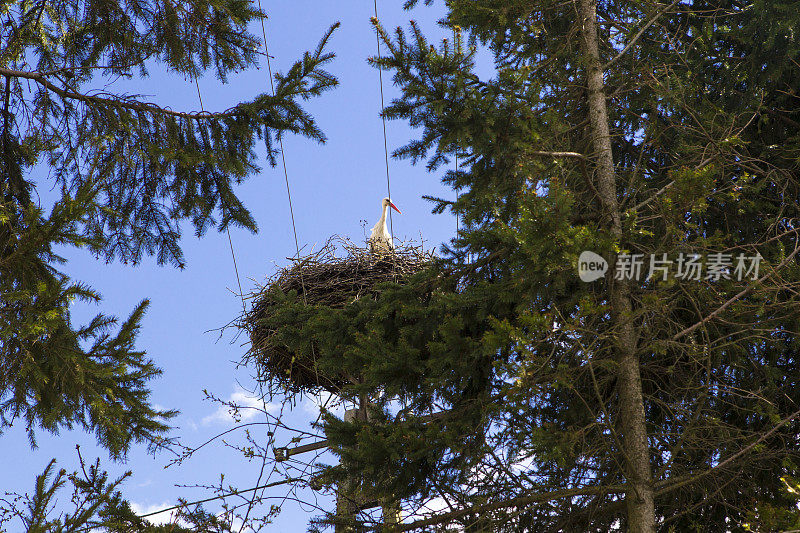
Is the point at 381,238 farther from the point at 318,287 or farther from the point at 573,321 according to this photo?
the point at 573,321

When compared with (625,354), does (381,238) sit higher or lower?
higher

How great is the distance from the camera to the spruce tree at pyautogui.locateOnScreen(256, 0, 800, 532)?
4.82 meters

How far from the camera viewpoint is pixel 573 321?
4484mm

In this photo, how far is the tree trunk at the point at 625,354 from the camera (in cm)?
489

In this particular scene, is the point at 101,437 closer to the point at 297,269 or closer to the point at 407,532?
the point at 407,532

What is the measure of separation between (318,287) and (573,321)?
427 cm

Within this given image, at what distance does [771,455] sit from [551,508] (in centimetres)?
158

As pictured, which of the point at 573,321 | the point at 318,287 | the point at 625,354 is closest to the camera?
the point at 573,321

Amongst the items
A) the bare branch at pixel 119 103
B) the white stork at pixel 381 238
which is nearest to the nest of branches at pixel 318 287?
the white stork at pixel 381 238

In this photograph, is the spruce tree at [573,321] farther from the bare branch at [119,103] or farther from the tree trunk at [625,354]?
the bare branch at [119,103]

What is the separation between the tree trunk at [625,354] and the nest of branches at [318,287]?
2.54 m

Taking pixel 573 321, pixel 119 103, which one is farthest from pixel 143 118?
pixel 573 321

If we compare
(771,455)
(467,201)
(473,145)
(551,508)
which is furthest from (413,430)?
(771,455)

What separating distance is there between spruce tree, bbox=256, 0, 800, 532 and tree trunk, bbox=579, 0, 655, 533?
0.7 inches
